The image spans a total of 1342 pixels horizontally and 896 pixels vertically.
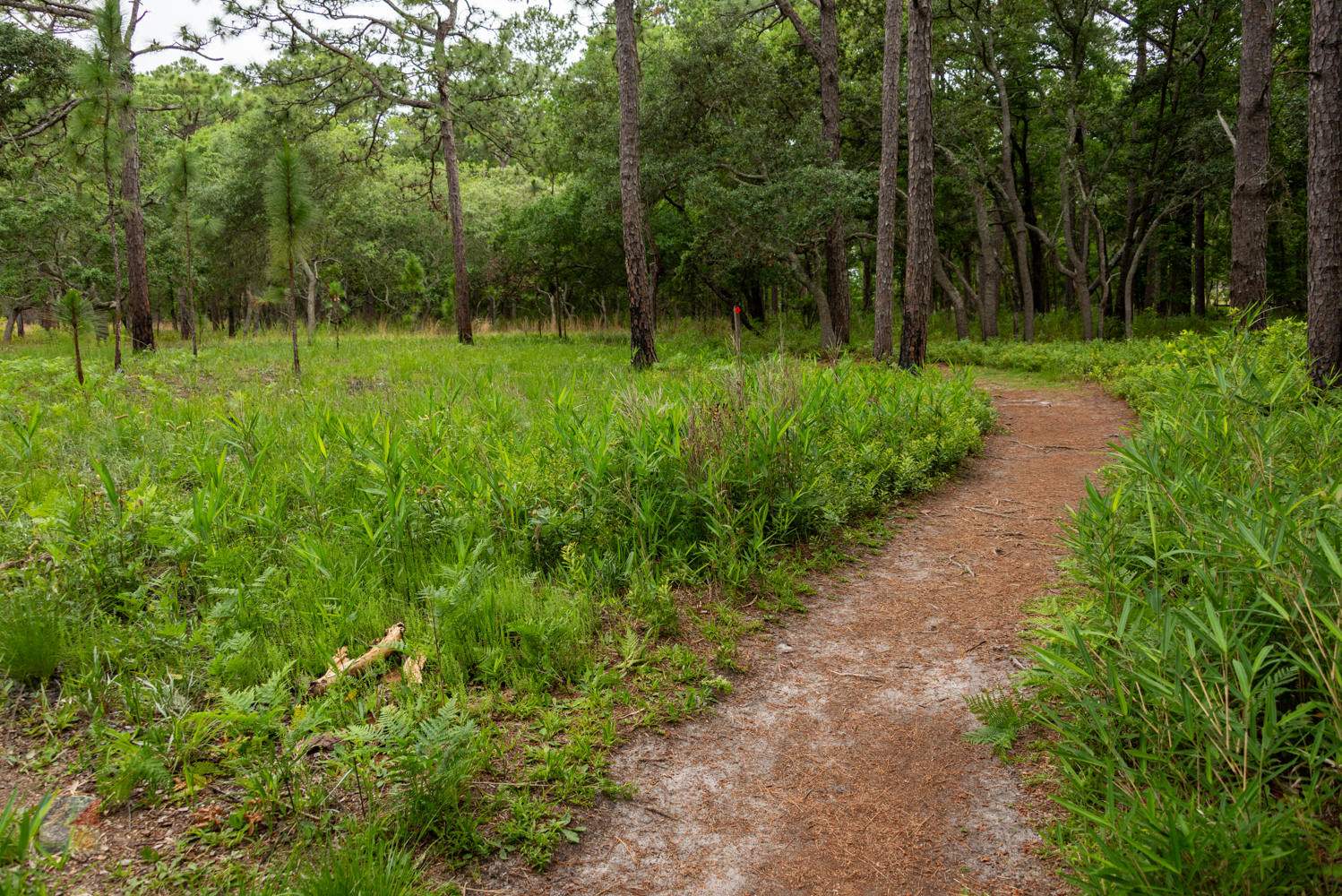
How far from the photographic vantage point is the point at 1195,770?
198 cm

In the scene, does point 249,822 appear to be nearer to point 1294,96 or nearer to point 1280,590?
point 1280,590

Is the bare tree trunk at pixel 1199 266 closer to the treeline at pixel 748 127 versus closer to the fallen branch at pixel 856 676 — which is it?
the treeline at pixel 748 127

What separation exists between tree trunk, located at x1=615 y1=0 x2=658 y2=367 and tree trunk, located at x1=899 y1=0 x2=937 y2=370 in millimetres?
4592

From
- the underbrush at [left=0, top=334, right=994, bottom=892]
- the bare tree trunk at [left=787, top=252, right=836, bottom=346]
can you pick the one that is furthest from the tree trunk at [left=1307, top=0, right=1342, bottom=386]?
the bare tree trunk at [left=787, top=252, right=836, bottom=346]

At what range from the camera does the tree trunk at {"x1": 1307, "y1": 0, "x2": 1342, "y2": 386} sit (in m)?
5.78

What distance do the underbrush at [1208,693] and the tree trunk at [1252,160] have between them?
338 inches

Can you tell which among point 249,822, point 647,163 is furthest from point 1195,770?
point 647,163

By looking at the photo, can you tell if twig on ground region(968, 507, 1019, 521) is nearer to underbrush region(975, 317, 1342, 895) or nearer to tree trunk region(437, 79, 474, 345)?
underbrush region(975, 317, 1342, 895)

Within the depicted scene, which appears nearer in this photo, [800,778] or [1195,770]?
[1195,770]

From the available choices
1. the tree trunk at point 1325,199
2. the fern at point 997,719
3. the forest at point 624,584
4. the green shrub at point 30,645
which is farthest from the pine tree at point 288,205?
the tree trunk at point 1325,199

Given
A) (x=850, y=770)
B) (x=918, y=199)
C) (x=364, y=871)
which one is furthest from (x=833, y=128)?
(x=364, y=871)

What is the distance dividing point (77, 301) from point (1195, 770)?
11.5m

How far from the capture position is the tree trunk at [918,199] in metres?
11.8

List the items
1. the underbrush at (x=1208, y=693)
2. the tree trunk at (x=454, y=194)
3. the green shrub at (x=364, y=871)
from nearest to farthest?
the underbrush at (x=1208, y=693), the green shrub at (x=364, y=871), the tree trunk at (x=454, y=194)
